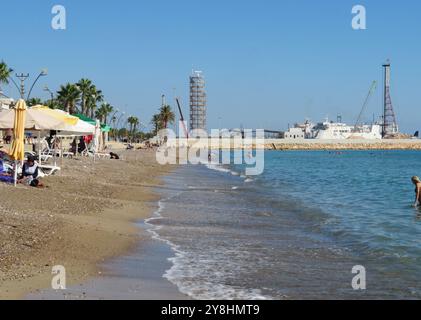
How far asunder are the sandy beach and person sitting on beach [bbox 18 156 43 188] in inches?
15.2

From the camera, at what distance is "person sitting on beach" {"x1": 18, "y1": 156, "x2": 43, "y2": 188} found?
16.9 m

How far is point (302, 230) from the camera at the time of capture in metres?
14.6

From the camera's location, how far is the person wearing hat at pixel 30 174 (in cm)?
1691

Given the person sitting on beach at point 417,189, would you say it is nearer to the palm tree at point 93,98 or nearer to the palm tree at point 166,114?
the palm tree at point 93,98

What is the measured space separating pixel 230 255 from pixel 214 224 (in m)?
4.28

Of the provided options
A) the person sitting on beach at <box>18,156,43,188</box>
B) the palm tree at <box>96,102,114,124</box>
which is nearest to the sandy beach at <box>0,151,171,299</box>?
the person sitting on beach at <box>18,156,43,188</box>

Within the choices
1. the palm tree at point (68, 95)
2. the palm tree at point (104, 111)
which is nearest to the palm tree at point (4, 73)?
the palm tree at point (68, 95)

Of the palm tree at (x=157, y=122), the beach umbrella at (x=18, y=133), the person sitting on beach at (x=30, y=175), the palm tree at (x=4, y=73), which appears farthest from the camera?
the palm tree at (x=157, y=122)

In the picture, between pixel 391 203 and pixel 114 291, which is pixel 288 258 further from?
pixel 391 203

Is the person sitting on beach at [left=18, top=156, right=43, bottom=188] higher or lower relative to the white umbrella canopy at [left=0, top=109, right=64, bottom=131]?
lower

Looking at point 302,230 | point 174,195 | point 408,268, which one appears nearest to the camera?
point 408,268

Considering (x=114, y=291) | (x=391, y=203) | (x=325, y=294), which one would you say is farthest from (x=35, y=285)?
(x=391, y=203)

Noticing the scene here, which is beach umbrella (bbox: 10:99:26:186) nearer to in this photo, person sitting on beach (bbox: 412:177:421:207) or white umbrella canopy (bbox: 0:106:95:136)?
white umbrella canopy (bbox: 0:106:95:136)

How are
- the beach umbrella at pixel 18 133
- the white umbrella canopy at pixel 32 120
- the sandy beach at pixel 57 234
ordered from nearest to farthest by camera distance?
the sandy beach at pixel 57 234, the beach umbrella at pixel 18 133, the white umbrella canopy at pixel 32 120
